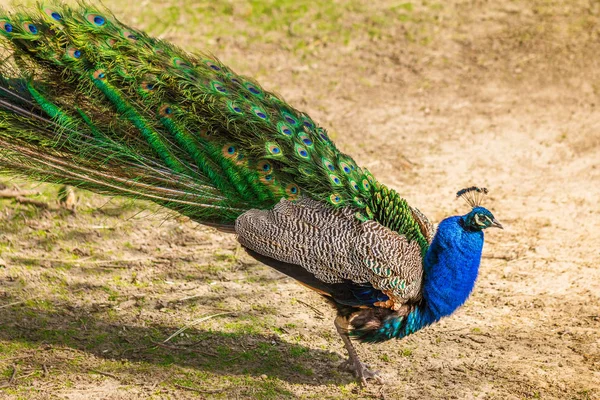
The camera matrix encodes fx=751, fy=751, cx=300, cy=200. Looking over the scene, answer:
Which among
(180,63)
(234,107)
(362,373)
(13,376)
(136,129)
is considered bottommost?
(13,376)

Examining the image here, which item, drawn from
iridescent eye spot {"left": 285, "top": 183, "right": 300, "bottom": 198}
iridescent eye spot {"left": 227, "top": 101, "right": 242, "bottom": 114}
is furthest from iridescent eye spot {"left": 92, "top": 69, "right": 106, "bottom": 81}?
iridescent eye spot {"left": 285, "top": 183, "right": 300, "bottom": 198}

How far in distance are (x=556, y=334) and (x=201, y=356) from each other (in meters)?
2.54

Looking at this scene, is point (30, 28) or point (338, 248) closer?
point (338, 248)

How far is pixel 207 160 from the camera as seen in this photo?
15.4 feet

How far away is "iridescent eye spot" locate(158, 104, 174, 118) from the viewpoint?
4723 millimetres

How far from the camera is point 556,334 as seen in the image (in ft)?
17.7

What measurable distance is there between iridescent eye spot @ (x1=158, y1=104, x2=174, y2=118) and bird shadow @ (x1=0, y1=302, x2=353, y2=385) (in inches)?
60.8

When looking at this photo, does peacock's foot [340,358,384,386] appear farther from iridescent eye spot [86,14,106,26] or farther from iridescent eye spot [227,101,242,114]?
iridescent eye spot [86,14,106,26]

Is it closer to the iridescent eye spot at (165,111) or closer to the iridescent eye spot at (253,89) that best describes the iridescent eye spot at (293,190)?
the iridescent eye spot at (253,89)

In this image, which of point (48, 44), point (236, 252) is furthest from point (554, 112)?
point (48, 44)

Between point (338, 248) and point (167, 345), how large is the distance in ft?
4.83

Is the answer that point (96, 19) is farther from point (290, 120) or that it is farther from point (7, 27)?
point (290, 120)

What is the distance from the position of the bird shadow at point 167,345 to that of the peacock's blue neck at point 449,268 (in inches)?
31.9

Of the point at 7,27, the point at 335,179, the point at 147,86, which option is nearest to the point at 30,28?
the point at 7,27
